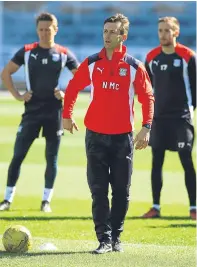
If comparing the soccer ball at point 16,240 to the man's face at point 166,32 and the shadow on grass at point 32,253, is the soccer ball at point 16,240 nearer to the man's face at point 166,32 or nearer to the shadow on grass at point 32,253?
the shadow on grass at point 32,253

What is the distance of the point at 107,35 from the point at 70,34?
43212 mm

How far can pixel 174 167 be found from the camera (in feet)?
51.3

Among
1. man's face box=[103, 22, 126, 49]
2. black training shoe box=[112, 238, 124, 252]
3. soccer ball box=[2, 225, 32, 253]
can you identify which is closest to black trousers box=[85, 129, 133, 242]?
black training shoe box=[112, 238, 124, 252]

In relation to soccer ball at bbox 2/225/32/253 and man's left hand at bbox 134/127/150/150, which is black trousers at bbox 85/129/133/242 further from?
soccer ball at bbox 2/225/32/253

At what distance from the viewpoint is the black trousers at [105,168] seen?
319 inches

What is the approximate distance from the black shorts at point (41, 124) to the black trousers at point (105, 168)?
9.83ft

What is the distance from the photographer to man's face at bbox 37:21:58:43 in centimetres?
1085

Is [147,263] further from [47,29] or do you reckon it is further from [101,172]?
[47,29]

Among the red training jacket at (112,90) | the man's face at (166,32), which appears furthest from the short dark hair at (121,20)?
the man's face at (166,32)

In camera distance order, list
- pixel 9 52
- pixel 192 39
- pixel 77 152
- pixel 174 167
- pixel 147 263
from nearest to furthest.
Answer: pixel 147 263 → pixel 174 167 → pixel 77 152 → pixel 9 52 → pixel 192 39

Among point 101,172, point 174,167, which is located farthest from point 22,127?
point 174,167

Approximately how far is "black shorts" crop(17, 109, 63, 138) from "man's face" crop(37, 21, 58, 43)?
2.89 ft

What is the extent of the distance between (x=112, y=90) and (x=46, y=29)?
3012 millimetres

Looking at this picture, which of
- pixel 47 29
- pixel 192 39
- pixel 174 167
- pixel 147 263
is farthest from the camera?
pixel 192 39
